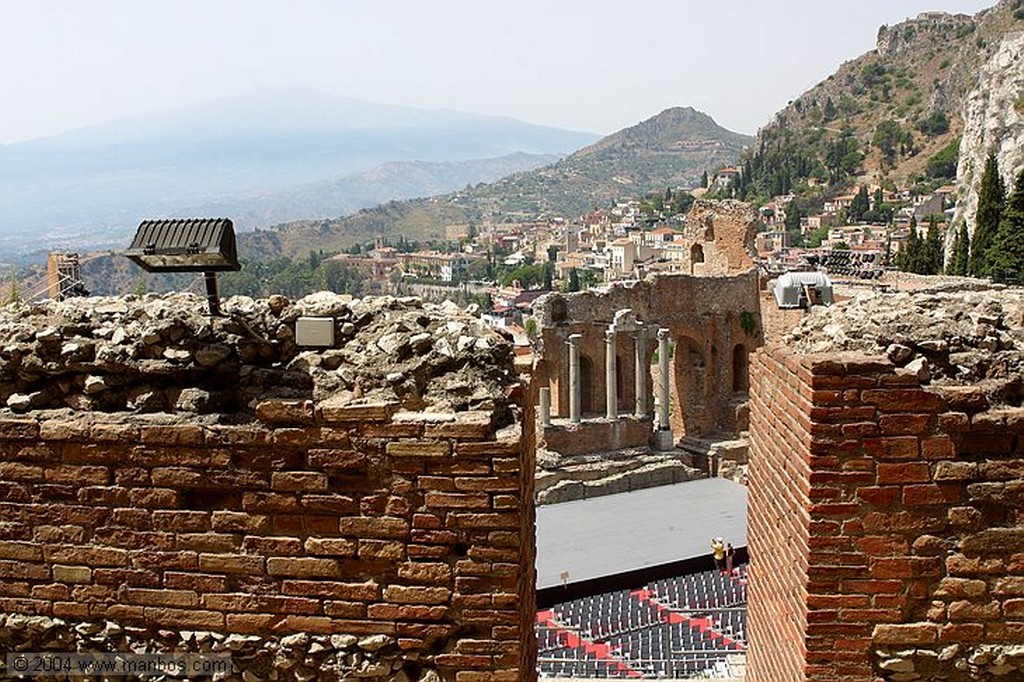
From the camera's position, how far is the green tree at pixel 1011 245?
3847 cm

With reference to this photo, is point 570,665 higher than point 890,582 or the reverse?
the reverse

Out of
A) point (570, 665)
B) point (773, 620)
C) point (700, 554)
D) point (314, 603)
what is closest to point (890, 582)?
point (773, 620)

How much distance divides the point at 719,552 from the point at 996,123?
2503 inches

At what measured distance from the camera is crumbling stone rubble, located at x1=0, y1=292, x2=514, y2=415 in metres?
4.32

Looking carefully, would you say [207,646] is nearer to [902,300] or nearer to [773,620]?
[773,620]

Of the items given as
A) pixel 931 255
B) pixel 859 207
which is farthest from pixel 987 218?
pixel 859 207

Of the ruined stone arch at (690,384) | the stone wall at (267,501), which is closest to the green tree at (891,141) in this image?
the ruined stone arch at (690,384)

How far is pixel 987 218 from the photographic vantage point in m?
43.9

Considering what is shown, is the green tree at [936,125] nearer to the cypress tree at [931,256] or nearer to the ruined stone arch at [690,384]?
the cypress tree at [931,256]

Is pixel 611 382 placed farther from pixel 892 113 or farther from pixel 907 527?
pixel 892 113

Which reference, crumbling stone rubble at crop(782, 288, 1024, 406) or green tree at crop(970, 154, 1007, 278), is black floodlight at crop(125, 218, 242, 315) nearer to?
crumbling stone rubble at crop(782, 288, 1024, 406)

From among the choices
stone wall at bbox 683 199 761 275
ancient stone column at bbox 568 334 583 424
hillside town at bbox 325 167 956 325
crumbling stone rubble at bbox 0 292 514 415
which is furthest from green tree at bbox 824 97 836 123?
crumbling stone rubble at bbox 0 292 514 415

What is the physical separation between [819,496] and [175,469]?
3.13 m

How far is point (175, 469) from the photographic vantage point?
4223mm
